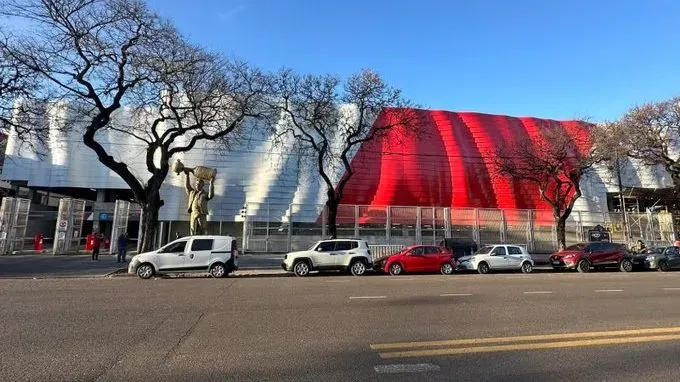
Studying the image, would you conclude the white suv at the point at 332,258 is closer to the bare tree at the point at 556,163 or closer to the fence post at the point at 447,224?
the bare tree at the point at 556,163

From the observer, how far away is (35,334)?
24.2ft

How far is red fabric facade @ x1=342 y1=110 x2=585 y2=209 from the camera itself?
44844 millimetres

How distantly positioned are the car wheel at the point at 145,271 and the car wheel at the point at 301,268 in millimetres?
5626

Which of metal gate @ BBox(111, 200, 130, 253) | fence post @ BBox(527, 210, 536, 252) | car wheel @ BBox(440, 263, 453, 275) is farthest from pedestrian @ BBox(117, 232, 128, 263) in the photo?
fence post @ BBox(527, 210, 536, 252)

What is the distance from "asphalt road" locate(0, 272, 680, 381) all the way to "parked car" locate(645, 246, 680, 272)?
51.7 feet

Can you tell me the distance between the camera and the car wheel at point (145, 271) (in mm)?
18484

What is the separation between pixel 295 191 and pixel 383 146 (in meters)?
9.43

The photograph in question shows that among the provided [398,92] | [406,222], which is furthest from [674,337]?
[406,222]

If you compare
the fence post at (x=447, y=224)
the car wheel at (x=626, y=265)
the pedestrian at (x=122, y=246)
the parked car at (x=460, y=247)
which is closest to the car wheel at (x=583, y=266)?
the car wheel at (x=626, y=265)

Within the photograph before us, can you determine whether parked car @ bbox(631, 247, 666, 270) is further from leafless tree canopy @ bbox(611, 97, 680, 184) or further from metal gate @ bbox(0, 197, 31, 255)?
metal gate @ bbox(0, 197, 31, 255)

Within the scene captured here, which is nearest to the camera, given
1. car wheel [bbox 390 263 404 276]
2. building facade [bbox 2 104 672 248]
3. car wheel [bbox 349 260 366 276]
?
car wheel [bbox 349 260 366 276]

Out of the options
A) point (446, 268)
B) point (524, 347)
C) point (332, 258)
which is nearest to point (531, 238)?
point (446, 268)

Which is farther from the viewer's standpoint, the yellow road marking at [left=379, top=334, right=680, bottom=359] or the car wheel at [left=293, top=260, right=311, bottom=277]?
the car wheel at [left=293, top=260, right=311, bottom=277]

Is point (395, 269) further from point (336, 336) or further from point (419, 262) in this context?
point (336, 336)
